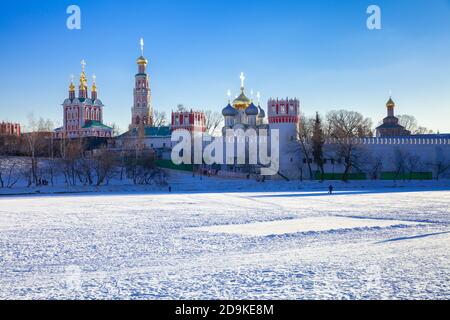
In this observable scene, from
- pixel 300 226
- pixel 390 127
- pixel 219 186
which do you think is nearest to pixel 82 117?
pixel 219 186

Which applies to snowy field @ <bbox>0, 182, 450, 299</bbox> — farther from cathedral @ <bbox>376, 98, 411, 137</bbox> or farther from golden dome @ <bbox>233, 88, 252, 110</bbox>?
cathedral @ <bbox>376, 98, 411, 137</bbox>

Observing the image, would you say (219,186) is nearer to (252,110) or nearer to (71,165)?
(71,165)

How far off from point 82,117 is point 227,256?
58.6 meters

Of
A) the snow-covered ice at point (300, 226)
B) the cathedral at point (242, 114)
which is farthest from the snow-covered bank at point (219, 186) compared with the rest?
the snow-covered ice at point (300, 226)

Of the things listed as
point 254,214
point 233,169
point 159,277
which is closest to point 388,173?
point 233,169

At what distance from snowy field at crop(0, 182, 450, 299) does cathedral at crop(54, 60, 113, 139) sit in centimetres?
4866

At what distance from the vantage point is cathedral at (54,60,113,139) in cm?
6462

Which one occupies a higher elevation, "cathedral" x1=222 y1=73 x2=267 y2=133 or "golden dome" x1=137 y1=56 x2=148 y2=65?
"golden dome" x1=137 y1=56 x2=148 y2=65

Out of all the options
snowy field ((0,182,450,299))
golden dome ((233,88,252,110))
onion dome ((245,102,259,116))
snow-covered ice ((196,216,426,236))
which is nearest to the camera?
snowy field ((0,182,450,299))

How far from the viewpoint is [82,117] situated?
65.4 metres

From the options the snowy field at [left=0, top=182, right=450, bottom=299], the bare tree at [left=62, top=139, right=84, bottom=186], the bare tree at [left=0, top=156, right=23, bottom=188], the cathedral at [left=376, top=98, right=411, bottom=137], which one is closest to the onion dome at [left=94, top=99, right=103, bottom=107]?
the bare tree at [left=0, top=156, right=23, bottom=188]

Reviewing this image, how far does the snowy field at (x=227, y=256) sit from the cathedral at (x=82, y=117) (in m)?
48.7

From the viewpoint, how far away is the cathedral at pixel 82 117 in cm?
6462
